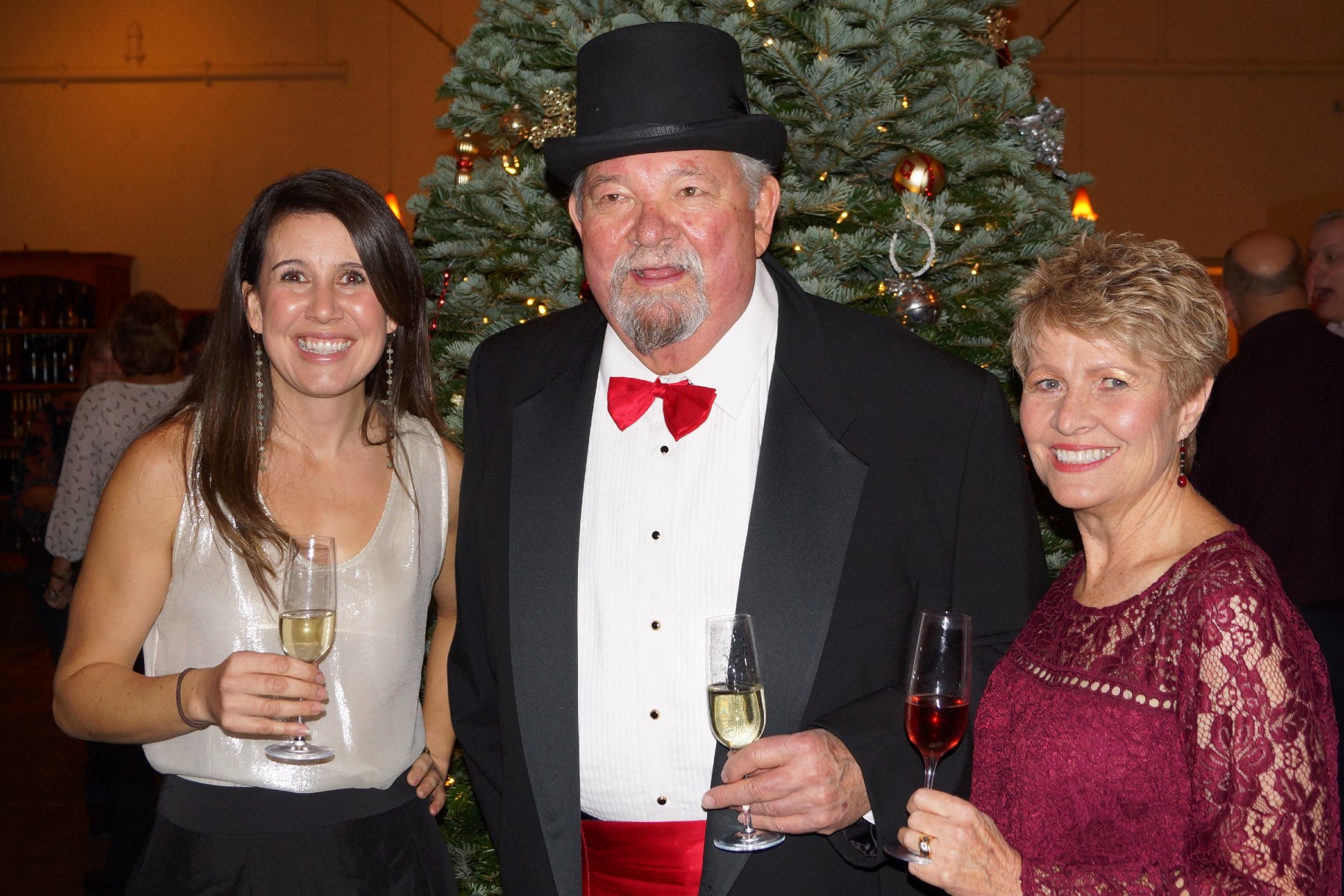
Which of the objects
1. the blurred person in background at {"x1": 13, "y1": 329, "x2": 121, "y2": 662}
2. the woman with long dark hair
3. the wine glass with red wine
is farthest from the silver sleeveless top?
the blurred person in background at {"x1": 13, "y1": 329, "x2": 121, "y2": 662}

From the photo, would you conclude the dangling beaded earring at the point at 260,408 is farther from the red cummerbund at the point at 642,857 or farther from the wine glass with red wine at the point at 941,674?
the wine glass with red wine at the point at 941,674

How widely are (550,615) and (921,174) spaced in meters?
1.23

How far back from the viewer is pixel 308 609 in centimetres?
204

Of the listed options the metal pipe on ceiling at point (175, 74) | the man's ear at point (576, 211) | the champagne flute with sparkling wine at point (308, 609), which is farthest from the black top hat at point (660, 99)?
the metal pipe on ceiling at point (175, 74)

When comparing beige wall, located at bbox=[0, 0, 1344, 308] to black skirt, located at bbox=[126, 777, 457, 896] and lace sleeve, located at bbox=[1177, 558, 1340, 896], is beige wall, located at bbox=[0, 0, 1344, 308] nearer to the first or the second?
black skirt, located at bbox=[126, 777, 457, 896]

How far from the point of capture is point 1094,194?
10977 millimetres

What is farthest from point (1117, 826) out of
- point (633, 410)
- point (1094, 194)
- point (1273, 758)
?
point (1094, 194)

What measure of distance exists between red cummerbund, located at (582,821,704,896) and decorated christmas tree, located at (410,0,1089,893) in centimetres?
78

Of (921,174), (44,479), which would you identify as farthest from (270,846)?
(44,479)

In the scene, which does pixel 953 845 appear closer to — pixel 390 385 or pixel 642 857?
pixel 642 857

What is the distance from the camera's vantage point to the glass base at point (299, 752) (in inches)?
79.3

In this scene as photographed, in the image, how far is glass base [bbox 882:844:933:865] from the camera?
1.70 metres

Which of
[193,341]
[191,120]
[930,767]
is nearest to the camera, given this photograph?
[930,767]

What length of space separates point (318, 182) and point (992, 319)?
1.48 meters
